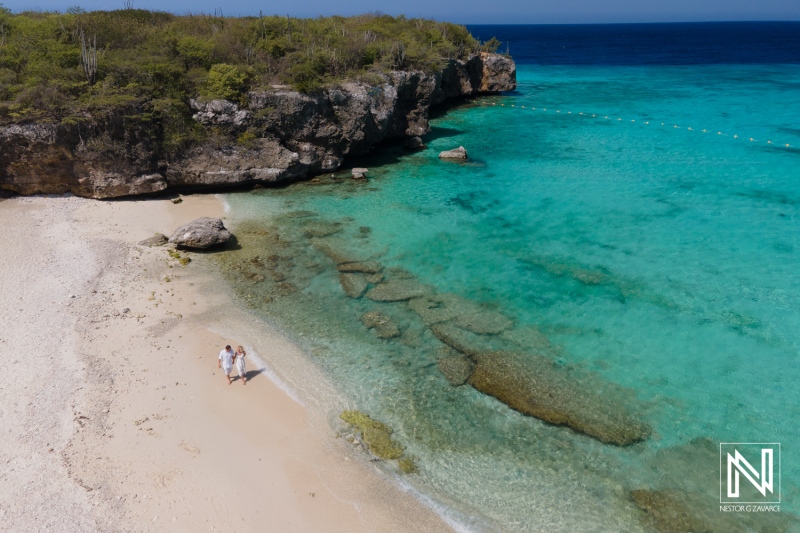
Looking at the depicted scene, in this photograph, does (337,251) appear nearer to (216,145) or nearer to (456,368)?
(456,368)

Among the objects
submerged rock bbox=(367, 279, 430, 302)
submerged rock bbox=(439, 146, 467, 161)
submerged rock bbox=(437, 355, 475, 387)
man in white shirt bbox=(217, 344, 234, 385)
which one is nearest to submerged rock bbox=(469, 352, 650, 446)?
submerged rock bbox=(437, 355, 475, 387)

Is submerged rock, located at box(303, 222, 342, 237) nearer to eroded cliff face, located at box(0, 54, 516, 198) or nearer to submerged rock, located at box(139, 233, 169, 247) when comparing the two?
eroded cliff face, located at box(0, 54, 516, 198)

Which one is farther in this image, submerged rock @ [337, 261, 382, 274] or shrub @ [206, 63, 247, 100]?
shrub @ [206, 63, 247, 100]

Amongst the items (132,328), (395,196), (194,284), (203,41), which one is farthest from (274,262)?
(203,41)

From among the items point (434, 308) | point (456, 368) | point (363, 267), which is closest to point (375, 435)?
point (456, 368)

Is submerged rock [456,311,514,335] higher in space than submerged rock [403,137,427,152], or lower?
lower
